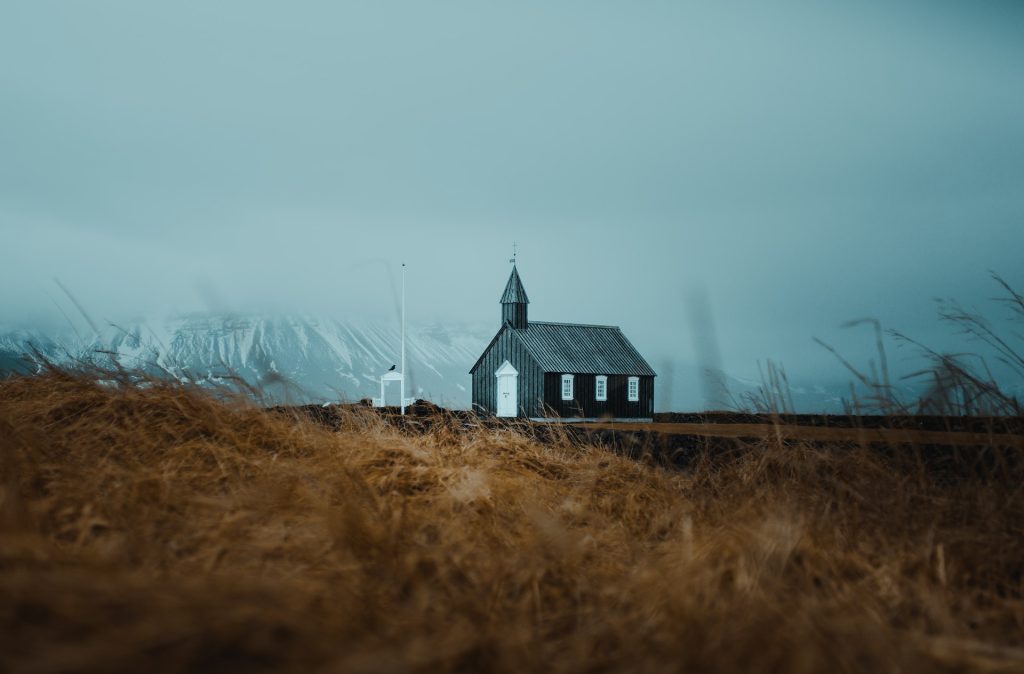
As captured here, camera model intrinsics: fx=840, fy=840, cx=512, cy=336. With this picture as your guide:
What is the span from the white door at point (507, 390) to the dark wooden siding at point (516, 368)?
0.19m

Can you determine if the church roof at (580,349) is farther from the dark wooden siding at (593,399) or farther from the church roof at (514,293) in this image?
the church roof at (514,293)

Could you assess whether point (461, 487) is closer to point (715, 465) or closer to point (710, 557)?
point (710, 557)

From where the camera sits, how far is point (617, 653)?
2.71 m

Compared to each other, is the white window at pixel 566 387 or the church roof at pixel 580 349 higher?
the church roof at pixel 580 349

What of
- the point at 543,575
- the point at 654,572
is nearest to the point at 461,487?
the point at 543,575

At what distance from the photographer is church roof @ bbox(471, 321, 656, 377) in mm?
32719

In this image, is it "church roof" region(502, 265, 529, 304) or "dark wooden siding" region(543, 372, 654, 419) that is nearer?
"dark wooden siding" region(543, 372, 654, 419)

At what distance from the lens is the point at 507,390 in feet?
111

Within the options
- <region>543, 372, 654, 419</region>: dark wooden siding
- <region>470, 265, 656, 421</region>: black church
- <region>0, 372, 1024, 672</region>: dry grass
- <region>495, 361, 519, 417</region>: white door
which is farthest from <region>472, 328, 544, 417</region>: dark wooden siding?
<region>0, 372, 1024, 672</region>: dry grass

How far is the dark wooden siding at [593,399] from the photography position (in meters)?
31.9

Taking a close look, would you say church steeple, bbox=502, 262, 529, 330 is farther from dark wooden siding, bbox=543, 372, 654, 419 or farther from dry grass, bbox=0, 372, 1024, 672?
dry grass, bbox=0, 372, 1024, 672

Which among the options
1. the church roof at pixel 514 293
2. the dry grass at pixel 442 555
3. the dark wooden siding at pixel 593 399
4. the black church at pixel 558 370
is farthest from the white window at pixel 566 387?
the dry grass at pixel 442 555

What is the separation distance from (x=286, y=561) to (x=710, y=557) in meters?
1.79

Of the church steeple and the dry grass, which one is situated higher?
the church steeple
